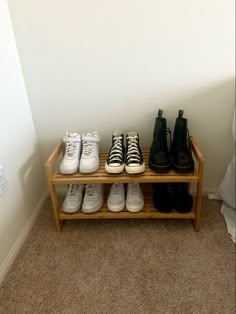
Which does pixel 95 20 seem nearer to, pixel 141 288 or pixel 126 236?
pixel 126 236

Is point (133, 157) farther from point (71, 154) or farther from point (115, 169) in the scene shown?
point (71, 154)

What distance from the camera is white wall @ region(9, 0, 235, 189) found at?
3.54 feet

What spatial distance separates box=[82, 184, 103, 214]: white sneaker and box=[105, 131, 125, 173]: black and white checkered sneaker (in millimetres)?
184

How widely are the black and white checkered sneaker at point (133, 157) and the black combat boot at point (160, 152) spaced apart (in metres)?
0.05

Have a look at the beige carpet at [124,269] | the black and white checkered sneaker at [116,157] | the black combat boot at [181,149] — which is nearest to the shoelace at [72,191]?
the beige carpet at [124,269]

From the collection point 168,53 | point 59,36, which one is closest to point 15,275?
point 59,36

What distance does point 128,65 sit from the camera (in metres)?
1.17

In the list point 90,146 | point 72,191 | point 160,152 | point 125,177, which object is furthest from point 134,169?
point 72,191

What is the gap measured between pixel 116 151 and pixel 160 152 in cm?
19

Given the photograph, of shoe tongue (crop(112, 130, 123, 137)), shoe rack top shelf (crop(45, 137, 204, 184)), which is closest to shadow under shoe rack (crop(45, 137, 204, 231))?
shoe rack top shelf (crop(45, 137, 204, 184))

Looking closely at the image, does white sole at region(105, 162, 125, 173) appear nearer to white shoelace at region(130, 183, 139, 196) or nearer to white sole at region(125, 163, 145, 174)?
white sole at region(125, 163, 145, 174)

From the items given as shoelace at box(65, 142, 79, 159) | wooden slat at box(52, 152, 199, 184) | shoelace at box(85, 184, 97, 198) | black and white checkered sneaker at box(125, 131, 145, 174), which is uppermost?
shoelace at box(65, 142, 79, 159)

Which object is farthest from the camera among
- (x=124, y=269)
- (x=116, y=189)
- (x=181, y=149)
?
(x=116, y=189)

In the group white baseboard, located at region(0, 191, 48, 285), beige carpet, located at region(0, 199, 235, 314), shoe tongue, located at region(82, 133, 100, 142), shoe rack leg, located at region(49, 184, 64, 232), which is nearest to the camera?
beige carpet, located at region(0, 199, 235, 314)
